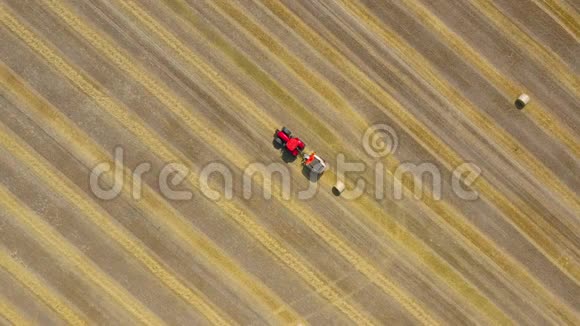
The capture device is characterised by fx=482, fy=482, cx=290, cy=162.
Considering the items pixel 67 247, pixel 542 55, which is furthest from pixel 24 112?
pixel 542 55

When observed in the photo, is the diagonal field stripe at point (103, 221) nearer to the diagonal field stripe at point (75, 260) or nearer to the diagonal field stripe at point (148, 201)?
the diagonal field stripe at point (148, 201)

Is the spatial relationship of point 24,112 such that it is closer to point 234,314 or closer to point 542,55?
point 234,314

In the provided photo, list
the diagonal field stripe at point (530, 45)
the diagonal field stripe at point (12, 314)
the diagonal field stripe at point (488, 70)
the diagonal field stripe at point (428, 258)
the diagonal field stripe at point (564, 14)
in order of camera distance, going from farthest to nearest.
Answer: the diagonal field stripe at point (564, 14), the diagonal field stripe at point (530, 45), the diagonal field stripe at point (488, 70), the diagonal field stripe at point (428, 258), the diagonal field stripe at point (12, 314)

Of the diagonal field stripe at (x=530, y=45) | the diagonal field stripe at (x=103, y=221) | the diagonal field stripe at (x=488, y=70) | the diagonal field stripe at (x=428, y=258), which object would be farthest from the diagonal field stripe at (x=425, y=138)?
the diagonal field stripe at (x=103, y=221)

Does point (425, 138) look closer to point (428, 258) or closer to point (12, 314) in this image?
point (428, 258)

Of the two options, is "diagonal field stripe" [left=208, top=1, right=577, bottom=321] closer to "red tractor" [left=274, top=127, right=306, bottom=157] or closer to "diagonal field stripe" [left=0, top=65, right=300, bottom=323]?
"red tractor" [left=274, top=127, right=306, bottom=157]

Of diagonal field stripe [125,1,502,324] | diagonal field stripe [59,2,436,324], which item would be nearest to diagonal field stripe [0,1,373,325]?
diagonal field stripe [59,2,436,324]

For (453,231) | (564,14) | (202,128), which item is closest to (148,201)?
(202,128)
